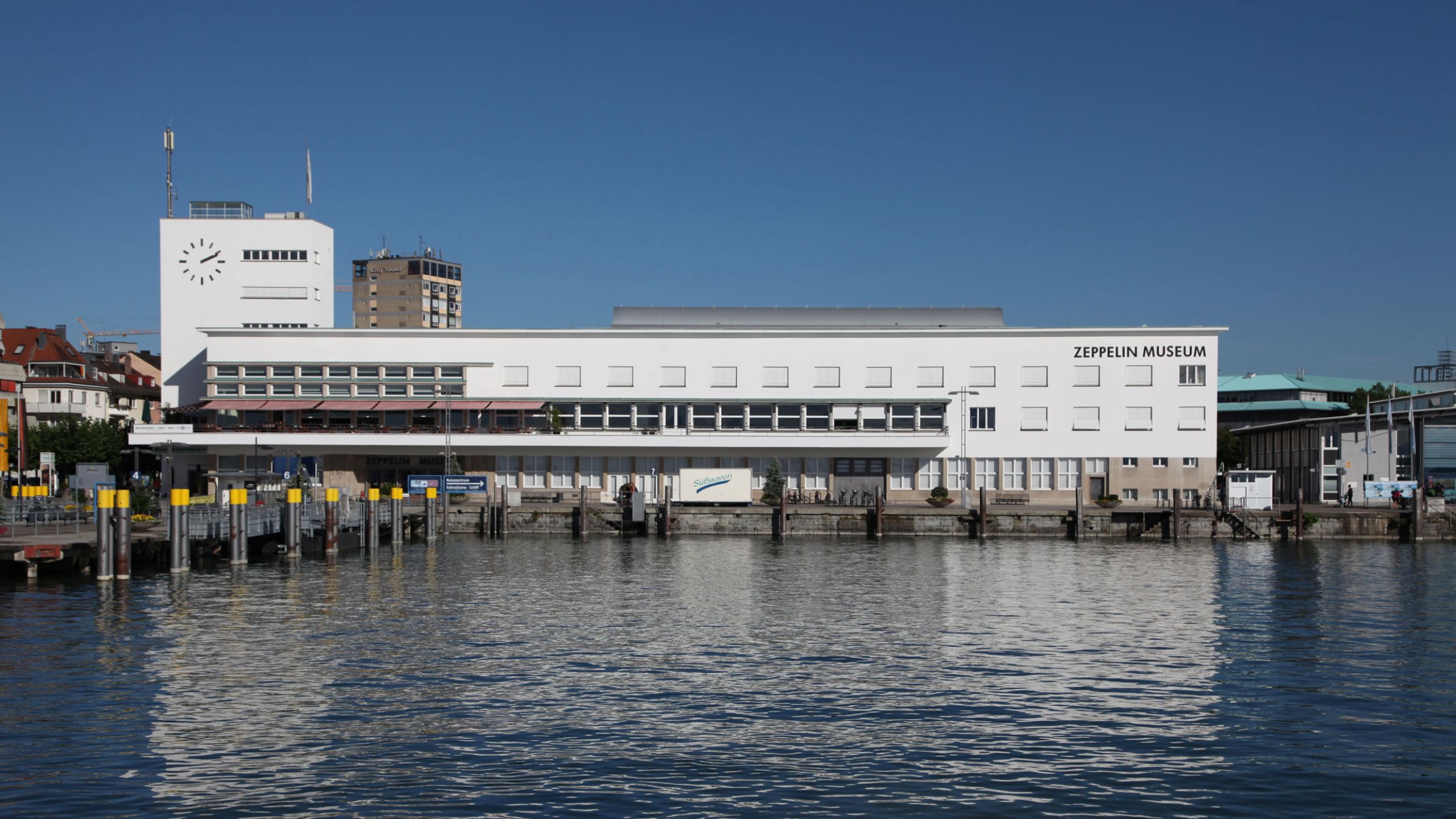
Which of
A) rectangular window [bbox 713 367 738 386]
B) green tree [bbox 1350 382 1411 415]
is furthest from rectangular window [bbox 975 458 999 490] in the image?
green tree [bbox 1350 382 1411 415]

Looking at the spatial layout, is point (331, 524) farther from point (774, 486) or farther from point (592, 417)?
point (774, 486)

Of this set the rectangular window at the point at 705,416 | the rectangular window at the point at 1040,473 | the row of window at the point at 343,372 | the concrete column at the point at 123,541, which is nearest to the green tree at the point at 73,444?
the row of window at the point at 343,372

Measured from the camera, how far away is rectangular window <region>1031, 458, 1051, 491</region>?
90312mm

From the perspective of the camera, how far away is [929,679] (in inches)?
1139

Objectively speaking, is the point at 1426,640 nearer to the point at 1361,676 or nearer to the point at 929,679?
the point at 1361,676

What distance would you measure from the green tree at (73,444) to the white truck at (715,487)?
5659cm

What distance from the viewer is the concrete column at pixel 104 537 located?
44.8 m

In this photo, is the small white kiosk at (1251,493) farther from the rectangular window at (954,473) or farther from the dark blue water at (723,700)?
the dark blue water at (723,700)

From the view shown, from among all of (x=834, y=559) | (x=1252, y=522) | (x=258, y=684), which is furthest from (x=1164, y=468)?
(x=258, y=684)

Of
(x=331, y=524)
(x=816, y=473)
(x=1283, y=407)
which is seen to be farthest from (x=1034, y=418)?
(x=1283, y=407)

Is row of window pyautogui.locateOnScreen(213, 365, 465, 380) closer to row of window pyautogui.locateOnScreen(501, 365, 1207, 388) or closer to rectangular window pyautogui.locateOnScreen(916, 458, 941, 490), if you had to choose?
row of window pyautogui.locateOnScreen(501, 365, 1207, 388)

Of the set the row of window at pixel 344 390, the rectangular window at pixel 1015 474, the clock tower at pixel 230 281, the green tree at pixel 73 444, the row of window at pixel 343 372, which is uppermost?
the clock tower at pixel 230 281

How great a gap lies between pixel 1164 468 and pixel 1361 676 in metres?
62.6

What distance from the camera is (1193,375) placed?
3585 inches
